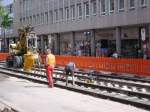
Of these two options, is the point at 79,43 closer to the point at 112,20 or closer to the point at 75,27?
the point at 75,27

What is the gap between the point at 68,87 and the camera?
21875mm

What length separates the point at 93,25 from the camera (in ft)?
185

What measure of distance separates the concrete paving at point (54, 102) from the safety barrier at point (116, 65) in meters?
7.77

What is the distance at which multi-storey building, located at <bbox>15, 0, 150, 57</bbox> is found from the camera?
47500 millimetres

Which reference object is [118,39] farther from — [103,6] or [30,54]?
[30,54]

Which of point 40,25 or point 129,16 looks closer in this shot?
point 129,16

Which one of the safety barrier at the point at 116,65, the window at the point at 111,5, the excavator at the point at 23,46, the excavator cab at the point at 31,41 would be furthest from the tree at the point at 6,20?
the safety barrier at the point at 116,65

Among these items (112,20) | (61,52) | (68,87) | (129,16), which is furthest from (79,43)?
(68,87)

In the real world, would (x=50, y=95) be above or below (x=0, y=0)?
below

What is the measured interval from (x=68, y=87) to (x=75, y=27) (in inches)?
1571

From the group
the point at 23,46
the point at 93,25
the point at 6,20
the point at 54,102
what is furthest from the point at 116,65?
the point at 6,20

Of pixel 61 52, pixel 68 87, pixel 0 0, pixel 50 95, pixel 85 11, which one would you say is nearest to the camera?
pixel 50 95

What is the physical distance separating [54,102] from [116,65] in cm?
1485

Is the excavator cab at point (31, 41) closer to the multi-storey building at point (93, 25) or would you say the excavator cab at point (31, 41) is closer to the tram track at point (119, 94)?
the multi-storey building at point (93, 25)
